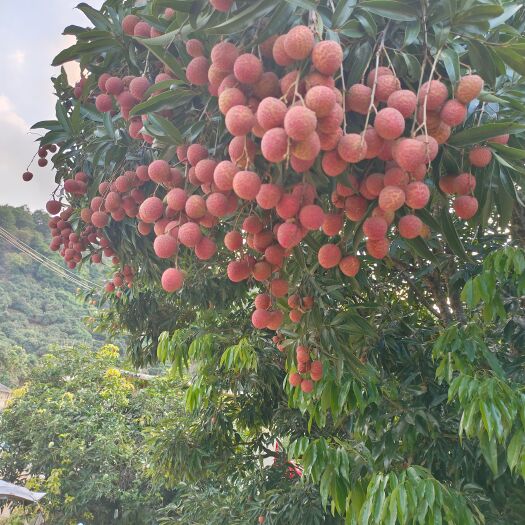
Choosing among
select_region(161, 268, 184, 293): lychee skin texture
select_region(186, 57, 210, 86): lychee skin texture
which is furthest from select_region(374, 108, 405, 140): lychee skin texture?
select_region(161, 268, 184, 293): lychee skin texture

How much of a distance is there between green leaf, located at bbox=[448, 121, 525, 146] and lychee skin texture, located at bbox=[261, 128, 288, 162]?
29 centimetres

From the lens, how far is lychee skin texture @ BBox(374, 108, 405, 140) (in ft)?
1.86

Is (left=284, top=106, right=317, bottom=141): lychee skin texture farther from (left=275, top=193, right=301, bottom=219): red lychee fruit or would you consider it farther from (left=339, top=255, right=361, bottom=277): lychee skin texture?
(left=339, top=255, right=361, bottom=277): lychee skin texture

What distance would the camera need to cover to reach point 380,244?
731mm

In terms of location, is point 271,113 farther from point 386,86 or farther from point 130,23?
point 130,23

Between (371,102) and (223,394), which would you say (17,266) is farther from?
(371,102)

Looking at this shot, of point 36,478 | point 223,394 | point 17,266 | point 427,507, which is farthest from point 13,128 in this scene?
point 17,266

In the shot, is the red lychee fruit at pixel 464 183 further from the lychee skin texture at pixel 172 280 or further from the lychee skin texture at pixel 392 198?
the lychee skin texture at pixel 172 280

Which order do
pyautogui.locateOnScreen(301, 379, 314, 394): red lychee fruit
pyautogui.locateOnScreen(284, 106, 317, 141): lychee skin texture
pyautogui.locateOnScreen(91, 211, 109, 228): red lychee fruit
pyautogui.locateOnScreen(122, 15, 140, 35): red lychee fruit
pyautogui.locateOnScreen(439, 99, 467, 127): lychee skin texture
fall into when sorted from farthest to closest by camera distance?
pyautogui.locateOnScreen(301, 379, 314, 394): red lychee fruit < pyautogui.locateOnScreen(91, 211, 109, 228): red lychee fruit < pyautogui.locateOnScreen(122, 15, 140, 35): red lychee fruit < pyautogui.locateOnScreen(439, 99, 467, 127): lychee skin texture < pyautogui.locateOnScreen(284, 106, 317, 141): lychee skin texture

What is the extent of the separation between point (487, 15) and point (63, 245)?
3.92 ft

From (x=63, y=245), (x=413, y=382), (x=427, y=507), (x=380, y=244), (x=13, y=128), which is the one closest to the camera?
(x=380, y=244)

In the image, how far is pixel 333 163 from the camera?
59 centimetres

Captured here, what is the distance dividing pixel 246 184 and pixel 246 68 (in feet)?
0.45

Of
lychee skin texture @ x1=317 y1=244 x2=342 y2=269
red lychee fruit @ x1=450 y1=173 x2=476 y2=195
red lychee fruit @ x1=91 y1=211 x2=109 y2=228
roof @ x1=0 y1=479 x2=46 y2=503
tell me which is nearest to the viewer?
red lychee fruit @ x1=450 y1=173 x2=476 y2=195
